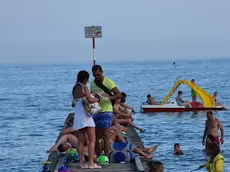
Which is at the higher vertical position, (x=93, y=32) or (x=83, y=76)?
(x=93, y=32)

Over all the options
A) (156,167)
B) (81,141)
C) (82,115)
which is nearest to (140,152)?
(81,141)

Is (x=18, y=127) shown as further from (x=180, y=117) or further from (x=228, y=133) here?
(x=228, y=133)

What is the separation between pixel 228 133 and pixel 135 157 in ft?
54.8

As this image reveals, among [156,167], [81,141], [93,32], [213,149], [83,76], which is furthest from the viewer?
A: [93,32]

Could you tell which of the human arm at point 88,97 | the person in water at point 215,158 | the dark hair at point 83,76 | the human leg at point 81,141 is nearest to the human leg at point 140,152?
the human leg at point 81,141

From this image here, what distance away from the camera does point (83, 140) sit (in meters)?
14.7

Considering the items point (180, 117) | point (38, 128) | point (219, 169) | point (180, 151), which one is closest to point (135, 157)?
point (219, 169)

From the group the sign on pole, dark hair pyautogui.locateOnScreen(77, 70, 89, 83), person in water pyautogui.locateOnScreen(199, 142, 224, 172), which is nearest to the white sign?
the sign on pole

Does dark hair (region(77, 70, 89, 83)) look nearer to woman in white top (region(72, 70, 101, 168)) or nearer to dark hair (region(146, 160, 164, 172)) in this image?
woman in white top (region(72, 70, 101, 168))

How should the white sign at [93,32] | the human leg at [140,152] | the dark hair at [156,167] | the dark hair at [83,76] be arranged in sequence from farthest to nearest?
the white sign at [93,32] < the human leg at [140,152] < the dark hair at [83,76] < the dark hair at [156,167]

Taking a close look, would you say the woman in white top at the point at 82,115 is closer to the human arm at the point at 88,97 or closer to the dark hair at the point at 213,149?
the human arm at the point at 88,97

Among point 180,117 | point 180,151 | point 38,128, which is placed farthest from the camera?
point 180,117

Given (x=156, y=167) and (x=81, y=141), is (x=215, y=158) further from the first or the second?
(x=81, y=141)

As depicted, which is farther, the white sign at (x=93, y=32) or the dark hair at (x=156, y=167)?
the white sign at (x=93, y=32)
